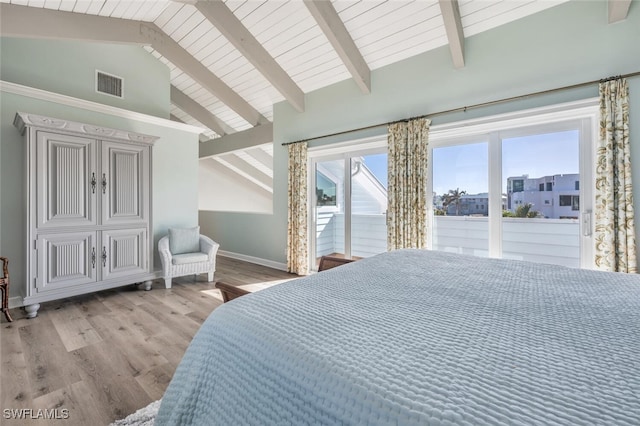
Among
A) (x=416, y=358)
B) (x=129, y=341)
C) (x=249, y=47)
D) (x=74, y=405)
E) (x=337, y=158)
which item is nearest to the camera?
(x=416, y=358)

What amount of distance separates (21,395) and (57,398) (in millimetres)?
227

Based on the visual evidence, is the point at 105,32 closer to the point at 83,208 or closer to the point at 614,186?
the point at 83,208

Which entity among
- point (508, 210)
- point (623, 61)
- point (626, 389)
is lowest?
point (626, 389)

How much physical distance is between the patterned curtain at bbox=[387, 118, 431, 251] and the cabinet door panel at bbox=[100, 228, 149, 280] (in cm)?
302

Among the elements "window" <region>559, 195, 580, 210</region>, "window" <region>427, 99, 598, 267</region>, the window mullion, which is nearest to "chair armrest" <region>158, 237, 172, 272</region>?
"window" <region>427, 99, 598, 267</region>

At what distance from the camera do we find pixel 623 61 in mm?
2305

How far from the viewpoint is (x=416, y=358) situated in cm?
61

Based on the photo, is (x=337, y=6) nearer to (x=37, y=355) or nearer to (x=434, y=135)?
(x=434, y=135)

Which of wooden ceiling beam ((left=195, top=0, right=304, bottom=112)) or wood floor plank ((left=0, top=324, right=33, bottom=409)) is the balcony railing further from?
wood floor plank ((left=0, top=324, right=33, bottom=409))

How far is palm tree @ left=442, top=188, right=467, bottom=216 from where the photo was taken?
314cm

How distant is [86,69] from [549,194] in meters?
5.61

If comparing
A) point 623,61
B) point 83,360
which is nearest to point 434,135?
point 623,61

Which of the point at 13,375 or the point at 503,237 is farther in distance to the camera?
the point at 503,237

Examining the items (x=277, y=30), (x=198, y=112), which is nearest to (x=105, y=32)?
(x=277, y=30)
